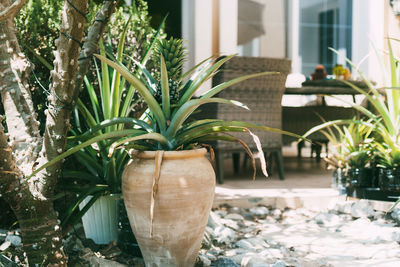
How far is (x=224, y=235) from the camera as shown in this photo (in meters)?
2.21

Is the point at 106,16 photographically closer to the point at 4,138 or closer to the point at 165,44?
the point at 165,44

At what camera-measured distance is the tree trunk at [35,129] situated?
146 centimetres

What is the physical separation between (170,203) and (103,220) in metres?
0.56

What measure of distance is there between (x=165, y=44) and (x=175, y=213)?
65 centimetres

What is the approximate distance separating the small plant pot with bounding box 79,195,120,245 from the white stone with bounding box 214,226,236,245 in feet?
1.73

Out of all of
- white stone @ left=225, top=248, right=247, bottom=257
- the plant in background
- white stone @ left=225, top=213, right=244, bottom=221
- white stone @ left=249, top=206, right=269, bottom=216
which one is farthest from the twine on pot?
the plant in background

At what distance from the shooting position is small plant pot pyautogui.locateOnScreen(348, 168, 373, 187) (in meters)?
2.80

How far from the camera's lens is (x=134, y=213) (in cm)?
159

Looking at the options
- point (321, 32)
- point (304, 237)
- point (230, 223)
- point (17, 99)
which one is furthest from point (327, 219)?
point (321, 32)

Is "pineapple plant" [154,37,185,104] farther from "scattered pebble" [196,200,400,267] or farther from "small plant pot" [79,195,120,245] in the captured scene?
"scattered pebble" [196,200,400,267]

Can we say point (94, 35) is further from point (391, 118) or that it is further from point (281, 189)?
point (281, 189)

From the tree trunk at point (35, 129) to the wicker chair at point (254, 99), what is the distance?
1.78 metres

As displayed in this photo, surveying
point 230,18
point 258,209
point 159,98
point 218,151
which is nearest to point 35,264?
point 159,98

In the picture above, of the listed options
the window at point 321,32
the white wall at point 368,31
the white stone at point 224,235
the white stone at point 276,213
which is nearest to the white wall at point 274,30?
the window at point 321,32
